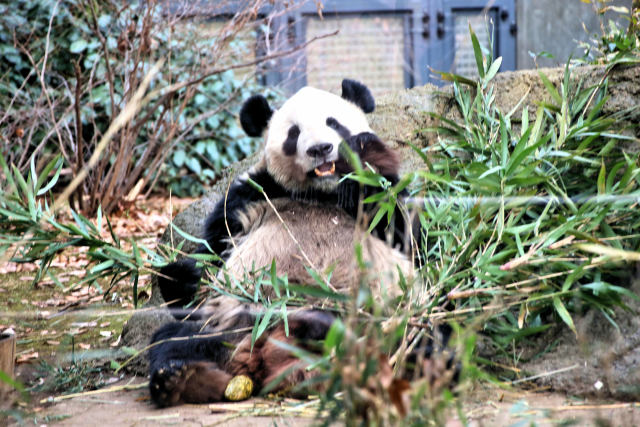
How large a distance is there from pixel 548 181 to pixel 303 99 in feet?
4.09

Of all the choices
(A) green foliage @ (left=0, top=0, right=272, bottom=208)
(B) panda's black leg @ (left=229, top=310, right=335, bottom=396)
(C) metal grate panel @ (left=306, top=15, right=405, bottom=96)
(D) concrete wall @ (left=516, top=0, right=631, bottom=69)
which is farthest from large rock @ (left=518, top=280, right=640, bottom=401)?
(C) metal grate panel @ (left=306, top=15, right=405, bottom=96)

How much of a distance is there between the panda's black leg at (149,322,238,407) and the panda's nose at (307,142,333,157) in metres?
0.90

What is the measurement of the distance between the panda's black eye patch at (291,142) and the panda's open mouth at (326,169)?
0.60 ft

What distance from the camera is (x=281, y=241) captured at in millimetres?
3084

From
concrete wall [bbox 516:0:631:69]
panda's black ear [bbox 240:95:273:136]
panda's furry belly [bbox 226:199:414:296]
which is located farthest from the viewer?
concrete wall [bbox 516:0:631:69]

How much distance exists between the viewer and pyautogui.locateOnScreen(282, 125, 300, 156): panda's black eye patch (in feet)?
10.7

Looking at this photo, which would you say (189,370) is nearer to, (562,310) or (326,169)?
(326,169)

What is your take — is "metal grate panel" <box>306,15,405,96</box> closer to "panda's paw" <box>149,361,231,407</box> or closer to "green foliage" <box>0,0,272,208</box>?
"green foliage" <box>0,0,272,208</box>

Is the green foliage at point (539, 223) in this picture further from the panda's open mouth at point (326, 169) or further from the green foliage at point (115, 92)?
the green foliage at point (115, 92)

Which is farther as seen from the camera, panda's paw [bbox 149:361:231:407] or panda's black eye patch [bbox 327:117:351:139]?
panda's black eye patch [bbox 327:117:351:139]

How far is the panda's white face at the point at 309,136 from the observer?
3109 mm

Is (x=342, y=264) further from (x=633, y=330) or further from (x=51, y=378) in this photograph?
(x=51, y=378)

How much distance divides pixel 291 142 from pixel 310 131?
13 centimetres

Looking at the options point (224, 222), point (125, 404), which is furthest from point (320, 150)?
point (125, 404)
